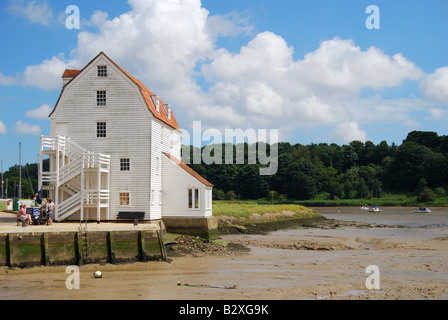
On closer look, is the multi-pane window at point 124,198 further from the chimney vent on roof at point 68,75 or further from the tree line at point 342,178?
the tree line at point 342,178

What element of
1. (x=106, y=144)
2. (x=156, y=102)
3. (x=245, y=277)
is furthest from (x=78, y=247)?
(x=156, y=102)

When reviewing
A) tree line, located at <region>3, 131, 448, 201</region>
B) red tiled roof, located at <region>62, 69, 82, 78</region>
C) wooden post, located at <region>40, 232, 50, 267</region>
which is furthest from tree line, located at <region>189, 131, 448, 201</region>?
wooden post, located at <region>40, 232, 50, 267</region>

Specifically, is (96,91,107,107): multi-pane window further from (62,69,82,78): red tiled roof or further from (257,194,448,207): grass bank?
(257,194,448,207): grass bank

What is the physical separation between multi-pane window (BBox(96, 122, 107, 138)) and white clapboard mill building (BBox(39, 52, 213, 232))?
28 millimetres

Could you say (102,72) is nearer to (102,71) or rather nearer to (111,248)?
(102,71)

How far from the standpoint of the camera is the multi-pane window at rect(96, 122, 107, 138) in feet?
107

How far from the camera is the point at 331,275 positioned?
22.3 meters

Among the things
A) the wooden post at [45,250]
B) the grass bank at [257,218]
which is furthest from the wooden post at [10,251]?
the grass bank at [257,218]

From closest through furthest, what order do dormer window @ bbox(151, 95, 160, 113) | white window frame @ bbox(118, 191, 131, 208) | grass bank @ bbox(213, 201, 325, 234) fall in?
white window frame @ bbox(118, 191, 131, 208)
dormer window @ bbox(151, 95, 160, 113)
grass bank @ bbox(213, 201, 325, 234)

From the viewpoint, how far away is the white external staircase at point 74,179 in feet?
100

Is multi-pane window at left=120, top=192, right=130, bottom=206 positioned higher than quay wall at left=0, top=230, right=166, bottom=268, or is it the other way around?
multi-pane window at left=120, top=192, right=130, bottom=206

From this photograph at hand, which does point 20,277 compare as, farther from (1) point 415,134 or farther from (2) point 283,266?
(1) point 415,134
